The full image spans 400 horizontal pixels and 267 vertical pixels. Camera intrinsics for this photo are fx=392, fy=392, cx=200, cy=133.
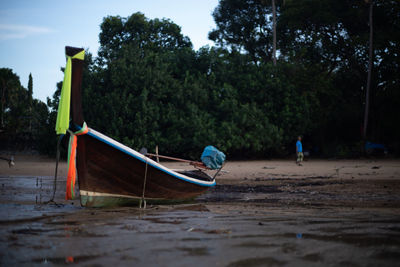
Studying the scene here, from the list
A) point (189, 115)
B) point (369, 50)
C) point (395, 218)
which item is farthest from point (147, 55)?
point (395, 218)

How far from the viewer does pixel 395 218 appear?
20.4ft

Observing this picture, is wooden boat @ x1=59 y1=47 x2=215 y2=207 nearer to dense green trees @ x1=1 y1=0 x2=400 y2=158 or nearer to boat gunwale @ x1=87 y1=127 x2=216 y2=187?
boat gunwale @ x1=87 y1=127 x2=216 y2=187

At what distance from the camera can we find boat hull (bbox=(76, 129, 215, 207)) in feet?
22.9

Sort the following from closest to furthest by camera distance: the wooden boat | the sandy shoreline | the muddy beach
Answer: the muddy beach
the wooden boat
the sandy shoreline

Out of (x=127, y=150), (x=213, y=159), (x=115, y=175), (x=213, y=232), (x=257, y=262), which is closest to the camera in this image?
(x=257, y=262)

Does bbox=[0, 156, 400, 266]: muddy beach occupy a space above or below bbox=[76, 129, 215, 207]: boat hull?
below

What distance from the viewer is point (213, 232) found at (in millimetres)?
5086

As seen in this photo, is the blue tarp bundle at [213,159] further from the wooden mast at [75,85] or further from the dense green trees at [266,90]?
the dense green trees at [266,90]

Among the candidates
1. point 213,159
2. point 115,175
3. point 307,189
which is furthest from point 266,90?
point 115,175

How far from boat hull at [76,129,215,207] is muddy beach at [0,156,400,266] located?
271 mm

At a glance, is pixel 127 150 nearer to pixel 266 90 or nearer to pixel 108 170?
pixel 108 170

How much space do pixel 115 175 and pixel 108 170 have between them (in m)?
0.18

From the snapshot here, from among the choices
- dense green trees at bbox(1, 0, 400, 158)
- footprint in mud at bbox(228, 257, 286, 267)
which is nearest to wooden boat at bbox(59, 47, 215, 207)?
footprint in mud at bbox(228, 257, 286, 267)

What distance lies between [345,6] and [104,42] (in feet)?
71.6
